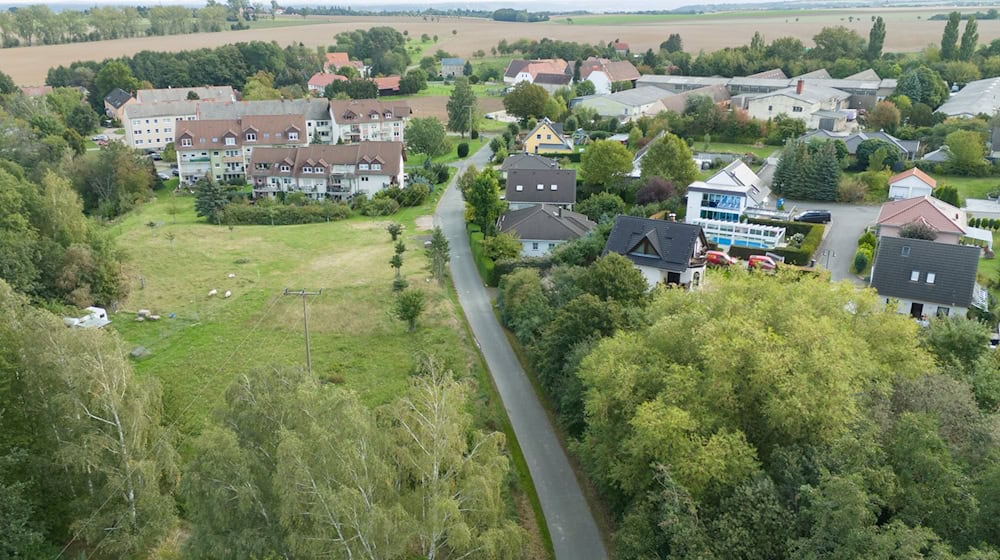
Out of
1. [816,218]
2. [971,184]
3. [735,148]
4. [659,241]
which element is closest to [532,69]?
[735,148]

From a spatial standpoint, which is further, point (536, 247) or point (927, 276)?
point (536, 247)

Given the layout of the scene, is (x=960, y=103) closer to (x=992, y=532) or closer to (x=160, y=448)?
(x=992, y=532)

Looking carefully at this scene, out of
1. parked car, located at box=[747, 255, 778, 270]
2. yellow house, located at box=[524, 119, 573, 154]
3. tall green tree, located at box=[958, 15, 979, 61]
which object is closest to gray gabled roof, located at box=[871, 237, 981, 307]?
parked car, located at box=[747, 255, 778, 270]

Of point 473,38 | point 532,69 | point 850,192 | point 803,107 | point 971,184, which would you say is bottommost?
point 850,192

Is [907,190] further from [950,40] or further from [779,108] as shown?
[950,40]

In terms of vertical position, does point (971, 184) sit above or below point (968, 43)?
below

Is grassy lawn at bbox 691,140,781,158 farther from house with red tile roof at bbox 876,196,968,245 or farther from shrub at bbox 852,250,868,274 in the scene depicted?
shrub at bbox 852,250,868,274

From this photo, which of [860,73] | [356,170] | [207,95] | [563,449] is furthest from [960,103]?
[207,95]

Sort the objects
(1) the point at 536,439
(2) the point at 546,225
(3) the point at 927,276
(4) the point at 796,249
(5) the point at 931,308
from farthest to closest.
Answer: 1. (2) the point at 546,225
2. (4) the point at 796,249
3. (3) the point at 927,276
4. (5) the point at 931,308
5. (1) the point at 536,439
